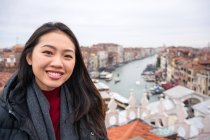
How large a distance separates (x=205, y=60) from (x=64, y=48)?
790cm

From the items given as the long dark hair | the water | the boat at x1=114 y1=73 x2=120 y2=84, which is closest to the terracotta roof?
the long dark hair

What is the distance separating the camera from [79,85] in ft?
1.96

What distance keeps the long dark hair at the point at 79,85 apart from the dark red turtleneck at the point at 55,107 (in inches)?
1.5

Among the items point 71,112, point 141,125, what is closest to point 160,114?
point 141,125

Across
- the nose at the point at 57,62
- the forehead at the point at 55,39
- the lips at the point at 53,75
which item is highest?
the forehead at the point at 55,39

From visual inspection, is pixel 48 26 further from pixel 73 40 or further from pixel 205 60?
pixel 205 60

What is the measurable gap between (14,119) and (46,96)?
0.08 meters

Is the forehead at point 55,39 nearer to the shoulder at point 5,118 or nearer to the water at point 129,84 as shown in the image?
the shoulder at point 5,118

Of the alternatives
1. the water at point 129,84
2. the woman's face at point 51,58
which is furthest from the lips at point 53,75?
the water at point 129,84

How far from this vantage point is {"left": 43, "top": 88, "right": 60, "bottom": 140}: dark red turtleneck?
528mm

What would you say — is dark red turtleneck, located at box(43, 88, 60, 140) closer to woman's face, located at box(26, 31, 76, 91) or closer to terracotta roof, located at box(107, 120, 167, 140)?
woman's face, located at box(26, 31, 76, 91)

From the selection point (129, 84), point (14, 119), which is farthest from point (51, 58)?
point (129, 84)

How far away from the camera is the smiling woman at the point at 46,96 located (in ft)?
1.53

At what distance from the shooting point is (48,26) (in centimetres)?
51
